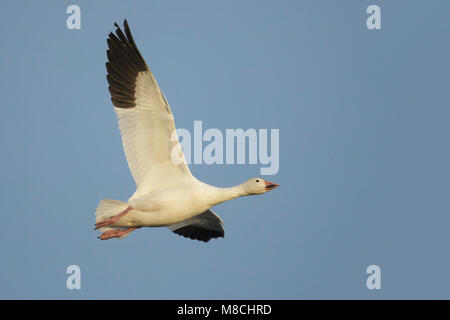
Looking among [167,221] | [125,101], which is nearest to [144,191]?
[167,221]

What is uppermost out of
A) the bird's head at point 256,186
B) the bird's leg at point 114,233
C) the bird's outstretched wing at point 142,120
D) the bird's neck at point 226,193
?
the bird's outstretched wing at point 142,120

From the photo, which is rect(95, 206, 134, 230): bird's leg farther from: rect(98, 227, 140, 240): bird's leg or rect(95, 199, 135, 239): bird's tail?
rect(98, 227, 140, 240): bird's leg

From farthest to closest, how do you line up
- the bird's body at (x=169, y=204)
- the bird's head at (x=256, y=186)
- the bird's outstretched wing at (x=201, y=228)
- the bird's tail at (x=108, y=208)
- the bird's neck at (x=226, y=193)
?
the bird's outstretched wing at (x=201, y=228)
the bird's head at (x=256, y=186)
the bird's neck at (x=226, y=193)
the bird's body at (x=169, y=204)
the bird's tail at (x=108, y=208)

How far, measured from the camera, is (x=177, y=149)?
12523 mm

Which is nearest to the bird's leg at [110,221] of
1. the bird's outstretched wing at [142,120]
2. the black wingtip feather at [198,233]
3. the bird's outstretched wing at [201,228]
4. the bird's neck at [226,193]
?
the bird's outstretched wing at [142,120]

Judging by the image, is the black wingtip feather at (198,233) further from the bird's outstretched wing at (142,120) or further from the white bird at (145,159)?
the bird's outstretched wing at (142,120)

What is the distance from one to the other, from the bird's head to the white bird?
35 centimetres

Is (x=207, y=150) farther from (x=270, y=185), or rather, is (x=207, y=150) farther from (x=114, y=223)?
(x=114, y=223)

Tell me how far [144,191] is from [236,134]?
1974 mm

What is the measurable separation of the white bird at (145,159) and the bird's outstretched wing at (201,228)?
1.44m

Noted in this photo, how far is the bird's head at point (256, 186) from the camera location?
13.1 metres

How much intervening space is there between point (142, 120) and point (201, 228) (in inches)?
117

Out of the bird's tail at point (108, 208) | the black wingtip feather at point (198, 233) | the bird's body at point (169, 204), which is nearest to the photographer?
the bird's tail at point (108, 208)

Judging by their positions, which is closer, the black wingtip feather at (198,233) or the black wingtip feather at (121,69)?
the black wingtip feather at (121,69)
